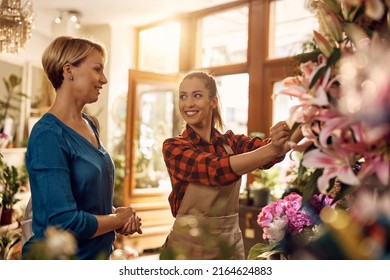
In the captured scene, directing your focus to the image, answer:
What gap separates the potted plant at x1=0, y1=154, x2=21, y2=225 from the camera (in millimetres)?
1104

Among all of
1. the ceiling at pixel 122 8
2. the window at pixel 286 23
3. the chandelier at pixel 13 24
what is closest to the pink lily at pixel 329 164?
the chandelier at pixel 13 24

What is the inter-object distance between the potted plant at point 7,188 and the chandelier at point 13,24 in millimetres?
294

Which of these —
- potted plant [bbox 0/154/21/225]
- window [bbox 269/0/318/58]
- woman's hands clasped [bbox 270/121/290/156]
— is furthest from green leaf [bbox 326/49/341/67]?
window [bbox 269/0/318/58]

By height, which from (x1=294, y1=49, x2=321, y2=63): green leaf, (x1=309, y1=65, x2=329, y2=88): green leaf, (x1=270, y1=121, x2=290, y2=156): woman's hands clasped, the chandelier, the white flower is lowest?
the white flower

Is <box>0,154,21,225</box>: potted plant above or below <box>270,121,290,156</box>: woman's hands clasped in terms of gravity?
below

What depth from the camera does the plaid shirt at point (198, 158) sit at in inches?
33.2

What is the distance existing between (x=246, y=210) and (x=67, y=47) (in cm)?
160

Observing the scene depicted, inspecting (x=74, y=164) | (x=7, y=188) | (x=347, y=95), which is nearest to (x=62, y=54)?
(x=74, y=164)

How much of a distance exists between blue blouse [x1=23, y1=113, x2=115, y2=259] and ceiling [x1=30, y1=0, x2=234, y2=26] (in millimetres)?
680

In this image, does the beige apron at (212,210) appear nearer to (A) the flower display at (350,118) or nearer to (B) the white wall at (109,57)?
(A) the flower display at (350,118)

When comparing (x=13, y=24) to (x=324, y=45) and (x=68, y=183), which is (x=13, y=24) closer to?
(x=68, y=183)

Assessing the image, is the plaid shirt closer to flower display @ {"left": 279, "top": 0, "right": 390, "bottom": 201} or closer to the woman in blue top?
the woman in blue top

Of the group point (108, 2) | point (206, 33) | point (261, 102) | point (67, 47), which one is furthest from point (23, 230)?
point (261, 102)

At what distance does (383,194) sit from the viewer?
1.44ft
